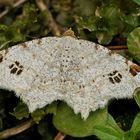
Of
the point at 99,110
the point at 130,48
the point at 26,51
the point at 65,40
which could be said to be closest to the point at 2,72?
the point at 26,51

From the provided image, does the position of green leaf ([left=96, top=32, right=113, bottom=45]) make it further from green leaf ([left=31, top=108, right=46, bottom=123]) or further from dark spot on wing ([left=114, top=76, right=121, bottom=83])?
green leaf ([left=31, top=108, right=46, bottom=123])

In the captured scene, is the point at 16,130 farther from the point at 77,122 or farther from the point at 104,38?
the point at 104,38

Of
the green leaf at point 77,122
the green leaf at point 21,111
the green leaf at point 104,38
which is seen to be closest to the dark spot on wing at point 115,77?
the green leaf at point 77,122

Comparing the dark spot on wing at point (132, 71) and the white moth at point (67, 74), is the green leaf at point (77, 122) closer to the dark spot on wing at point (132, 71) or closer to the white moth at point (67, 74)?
the white moth at point (67, 74)

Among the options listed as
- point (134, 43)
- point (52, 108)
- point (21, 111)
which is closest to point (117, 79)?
point (134, 43)

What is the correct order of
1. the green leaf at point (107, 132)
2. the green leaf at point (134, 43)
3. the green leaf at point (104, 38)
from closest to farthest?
1. the green leaf at point (107, 132)
2. the green leaf at point (134, 43)
3. the green leaf at point (104, 38)
